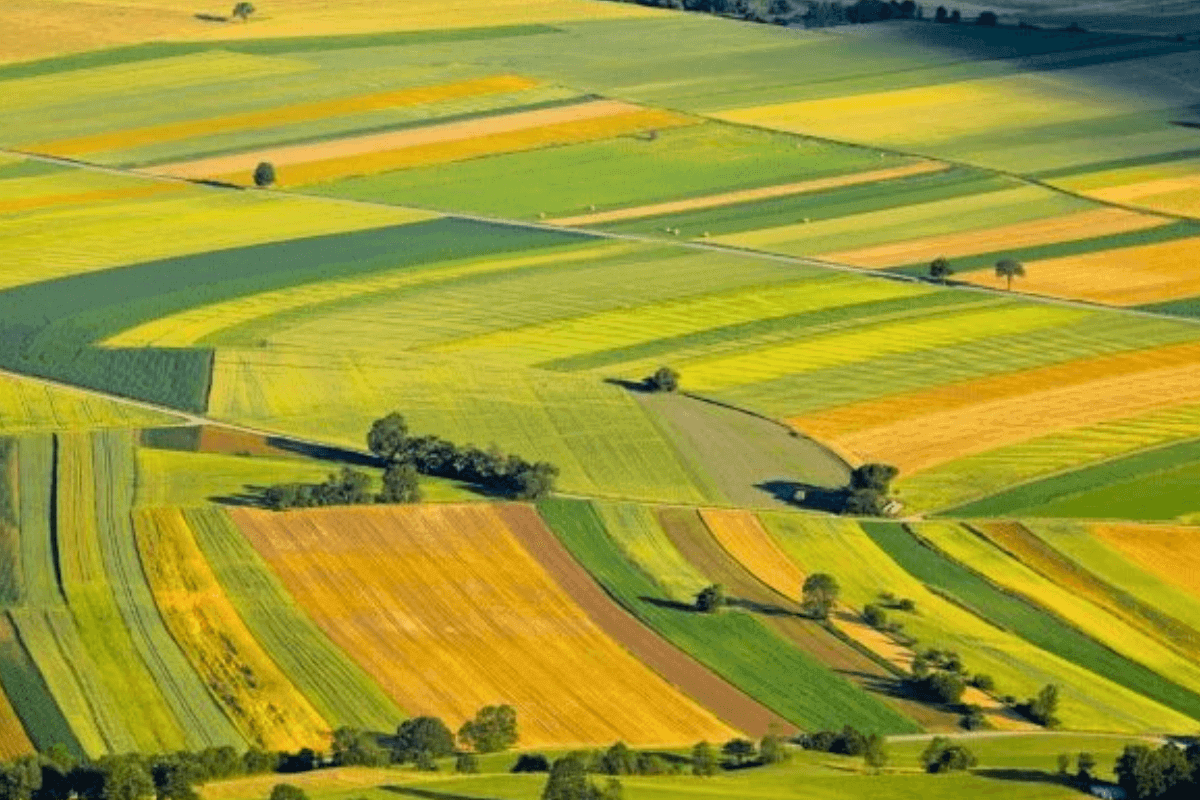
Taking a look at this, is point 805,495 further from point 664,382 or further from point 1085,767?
point 1085,767

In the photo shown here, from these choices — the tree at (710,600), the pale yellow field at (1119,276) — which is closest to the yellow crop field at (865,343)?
the pale yellow field at (1119,276)

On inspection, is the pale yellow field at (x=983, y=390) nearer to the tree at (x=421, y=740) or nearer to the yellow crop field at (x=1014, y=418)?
the yellow crop field at (x=1014, y=418)

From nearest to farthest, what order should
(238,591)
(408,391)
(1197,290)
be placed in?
(238,591)
(408,391)
(1197,290)

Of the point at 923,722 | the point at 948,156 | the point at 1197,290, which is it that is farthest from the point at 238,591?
the point at 948,156

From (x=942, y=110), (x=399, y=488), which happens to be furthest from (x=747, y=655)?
(x=942, y=110)

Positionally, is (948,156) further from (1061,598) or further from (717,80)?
(1061,598)

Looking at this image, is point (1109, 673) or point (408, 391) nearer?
point (1109, 673)
